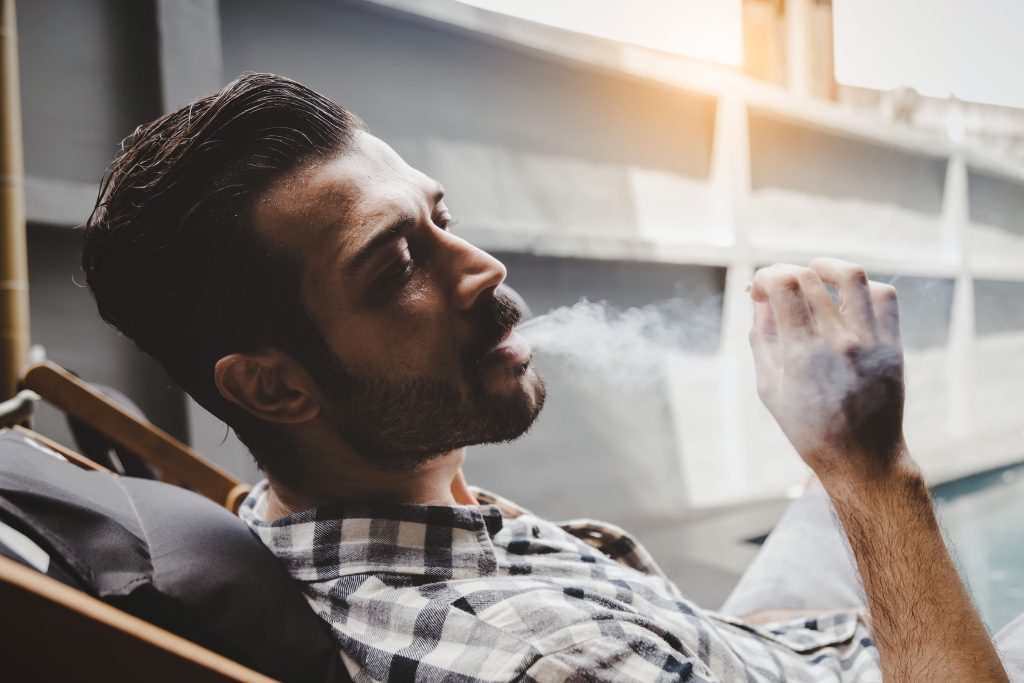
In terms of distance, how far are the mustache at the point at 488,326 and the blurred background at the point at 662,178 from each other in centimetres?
42

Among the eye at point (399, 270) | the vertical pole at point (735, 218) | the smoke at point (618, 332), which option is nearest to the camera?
the eye at point (399, 270)

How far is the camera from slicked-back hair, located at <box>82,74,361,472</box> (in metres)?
0.79

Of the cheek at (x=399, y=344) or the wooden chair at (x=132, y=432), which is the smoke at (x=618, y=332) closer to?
the cheek at (x=399, y=344)

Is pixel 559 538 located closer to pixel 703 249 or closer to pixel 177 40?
pixel 703 249

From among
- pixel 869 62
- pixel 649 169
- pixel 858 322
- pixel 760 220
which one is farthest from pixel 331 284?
pixel 649 169

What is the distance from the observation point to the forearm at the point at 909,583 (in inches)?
26.0

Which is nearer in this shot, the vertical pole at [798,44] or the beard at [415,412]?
the beard at [415,412]

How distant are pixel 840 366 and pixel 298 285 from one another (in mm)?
599

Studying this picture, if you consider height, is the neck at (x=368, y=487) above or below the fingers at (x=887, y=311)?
below

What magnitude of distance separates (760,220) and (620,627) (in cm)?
137

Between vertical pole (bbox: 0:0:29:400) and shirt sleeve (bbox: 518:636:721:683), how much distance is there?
1.63m

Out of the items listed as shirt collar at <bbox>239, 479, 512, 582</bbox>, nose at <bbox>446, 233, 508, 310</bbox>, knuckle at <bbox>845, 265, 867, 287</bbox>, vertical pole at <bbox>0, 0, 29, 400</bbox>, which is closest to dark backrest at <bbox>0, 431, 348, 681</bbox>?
shirt collar at <bbox>239, 479, 512, 582</bbox>

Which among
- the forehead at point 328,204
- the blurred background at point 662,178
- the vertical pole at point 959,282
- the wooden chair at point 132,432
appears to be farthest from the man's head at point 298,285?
the vertical pole at point 959,282

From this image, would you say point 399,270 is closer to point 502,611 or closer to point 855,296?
point 502,611
